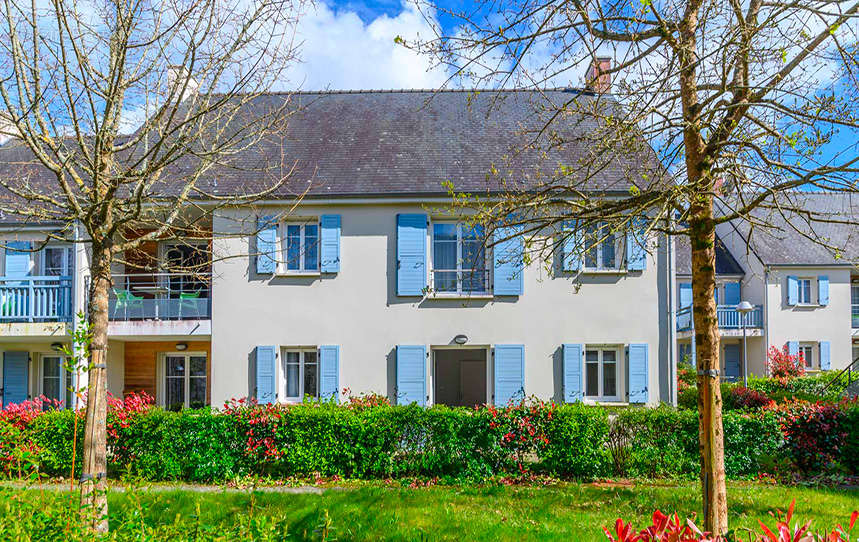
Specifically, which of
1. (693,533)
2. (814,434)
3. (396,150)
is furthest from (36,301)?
(814,434)

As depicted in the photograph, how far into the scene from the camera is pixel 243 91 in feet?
21.0

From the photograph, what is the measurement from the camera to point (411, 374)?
12.8 m

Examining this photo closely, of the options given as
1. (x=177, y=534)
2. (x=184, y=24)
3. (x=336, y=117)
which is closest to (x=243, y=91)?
(x=184, y=24)

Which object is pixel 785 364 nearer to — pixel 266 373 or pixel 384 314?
pixel 384 314

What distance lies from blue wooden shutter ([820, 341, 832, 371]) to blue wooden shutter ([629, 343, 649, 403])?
19.2m

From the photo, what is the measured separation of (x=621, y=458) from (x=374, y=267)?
20.6 ft

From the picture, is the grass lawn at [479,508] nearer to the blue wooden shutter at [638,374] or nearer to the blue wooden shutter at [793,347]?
the blue wooden shutter at [638,374]

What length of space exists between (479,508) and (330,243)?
7093mm

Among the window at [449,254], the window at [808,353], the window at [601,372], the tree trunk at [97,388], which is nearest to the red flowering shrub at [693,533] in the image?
the tree trunk at [97,388]

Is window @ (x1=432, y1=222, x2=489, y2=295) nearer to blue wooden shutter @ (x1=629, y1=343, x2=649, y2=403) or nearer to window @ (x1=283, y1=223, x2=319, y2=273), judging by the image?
window @ (x1=283, y1=223, x2=319, y2=273)

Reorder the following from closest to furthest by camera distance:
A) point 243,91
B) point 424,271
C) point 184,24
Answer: point 184,24 < point 243,91 < point 424,271

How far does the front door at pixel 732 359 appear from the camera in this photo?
98.2 ft

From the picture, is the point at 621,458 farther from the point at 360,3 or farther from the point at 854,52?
the point at 360,3

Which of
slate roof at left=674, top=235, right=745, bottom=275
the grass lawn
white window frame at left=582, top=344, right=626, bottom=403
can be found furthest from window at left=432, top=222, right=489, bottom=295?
slate roof at left=674, top=235, right=745, bottom=275
